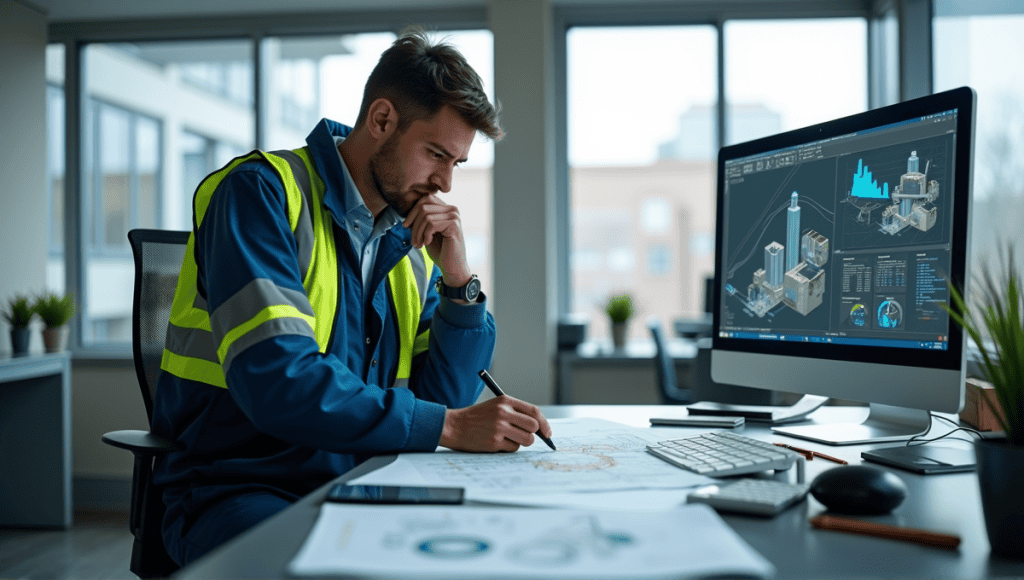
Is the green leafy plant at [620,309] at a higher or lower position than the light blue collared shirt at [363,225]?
lower

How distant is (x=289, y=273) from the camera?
1.10 m

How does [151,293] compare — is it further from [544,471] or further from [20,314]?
[20,314]

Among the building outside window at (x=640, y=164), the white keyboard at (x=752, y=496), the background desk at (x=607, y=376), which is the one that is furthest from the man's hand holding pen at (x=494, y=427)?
the building outside window at (x=640, y=164)

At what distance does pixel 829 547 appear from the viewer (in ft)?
2.06

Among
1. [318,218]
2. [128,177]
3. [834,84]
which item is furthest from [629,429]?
[128,177]

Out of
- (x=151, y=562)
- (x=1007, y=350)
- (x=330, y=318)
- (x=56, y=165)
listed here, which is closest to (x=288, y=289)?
(x=330, y=318)

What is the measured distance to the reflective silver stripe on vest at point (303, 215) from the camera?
1.19 m

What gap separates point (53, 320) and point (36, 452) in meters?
0.60

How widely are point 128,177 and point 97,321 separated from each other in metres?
1.07

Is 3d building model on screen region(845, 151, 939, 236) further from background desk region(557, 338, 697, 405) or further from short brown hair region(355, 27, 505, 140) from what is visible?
background desk region(557, 338, 697, 405)

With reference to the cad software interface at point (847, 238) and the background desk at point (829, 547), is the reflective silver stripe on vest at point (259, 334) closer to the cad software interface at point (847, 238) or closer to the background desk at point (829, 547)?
the background desk at point (829, 547)

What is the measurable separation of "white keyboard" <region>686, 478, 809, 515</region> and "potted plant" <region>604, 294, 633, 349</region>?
9.86 ft

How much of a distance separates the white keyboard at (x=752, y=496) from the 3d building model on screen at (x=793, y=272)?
48 cm

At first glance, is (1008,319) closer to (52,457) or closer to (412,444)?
(412,444)
